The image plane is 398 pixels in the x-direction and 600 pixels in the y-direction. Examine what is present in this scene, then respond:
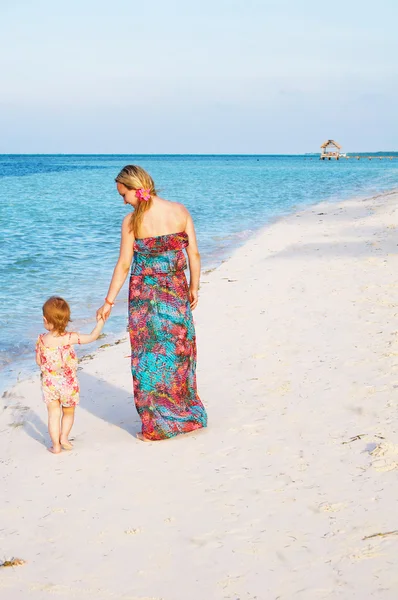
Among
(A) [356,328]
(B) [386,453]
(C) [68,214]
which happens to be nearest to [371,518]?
(B) [386,453]

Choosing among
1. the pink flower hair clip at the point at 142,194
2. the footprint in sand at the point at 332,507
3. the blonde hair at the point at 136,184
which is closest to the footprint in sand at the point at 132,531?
the footprint in sand at the point at 332,507

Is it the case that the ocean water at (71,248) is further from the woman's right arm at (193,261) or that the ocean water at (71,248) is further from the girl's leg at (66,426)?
the girl's leg at (66,426)

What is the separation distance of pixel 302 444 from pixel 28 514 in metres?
1.71

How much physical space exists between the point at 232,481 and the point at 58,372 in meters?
1.40

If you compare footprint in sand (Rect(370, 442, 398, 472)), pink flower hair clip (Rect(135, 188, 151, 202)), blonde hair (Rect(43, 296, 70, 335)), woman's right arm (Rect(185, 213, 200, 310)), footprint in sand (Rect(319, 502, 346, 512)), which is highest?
pink flower hair clip (Rect(135, 188, 151, 202))

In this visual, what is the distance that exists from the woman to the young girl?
0.29 m

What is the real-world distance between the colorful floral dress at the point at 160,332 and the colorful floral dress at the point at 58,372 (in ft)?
1.40

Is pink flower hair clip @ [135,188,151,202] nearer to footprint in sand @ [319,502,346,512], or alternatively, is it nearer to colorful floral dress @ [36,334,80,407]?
colorful floral dress @ [36,334,80,407]

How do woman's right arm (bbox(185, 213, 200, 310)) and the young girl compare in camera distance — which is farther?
woman's right arm (bbox(185, 213, 200, 310))

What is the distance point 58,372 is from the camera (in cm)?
458

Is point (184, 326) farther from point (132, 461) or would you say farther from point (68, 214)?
point (68, 214)

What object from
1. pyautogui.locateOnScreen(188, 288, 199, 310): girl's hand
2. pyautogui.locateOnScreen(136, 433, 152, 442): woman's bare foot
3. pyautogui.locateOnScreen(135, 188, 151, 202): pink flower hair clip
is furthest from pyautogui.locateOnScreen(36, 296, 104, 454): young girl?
pyautogui.locateOnScreen(135, 188, 151, 202): pink flower hair clip

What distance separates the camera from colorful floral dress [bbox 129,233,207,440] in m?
4.58

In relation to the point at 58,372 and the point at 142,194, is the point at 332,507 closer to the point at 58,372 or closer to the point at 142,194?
the point at 58,372
